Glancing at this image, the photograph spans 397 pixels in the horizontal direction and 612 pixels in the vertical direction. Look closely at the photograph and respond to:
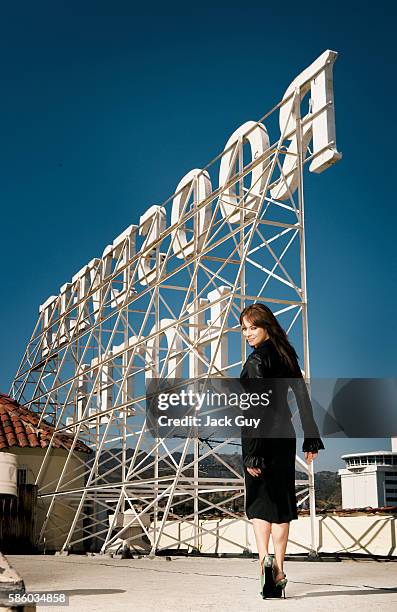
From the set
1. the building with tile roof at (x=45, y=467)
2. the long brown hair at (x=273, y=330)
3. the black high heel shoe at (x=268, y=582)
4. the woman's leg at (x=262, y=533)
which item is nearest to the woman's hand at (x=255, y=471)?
the woman's leg at (x=262, y=533)

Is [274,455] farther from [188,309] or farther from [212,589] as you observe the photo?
[188,309]

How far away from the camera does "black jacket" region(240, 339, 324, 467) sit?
474 centimetres

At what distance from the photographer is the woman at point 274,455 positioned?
460 centimetres

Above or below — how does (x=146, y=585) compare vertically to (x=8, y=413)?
below

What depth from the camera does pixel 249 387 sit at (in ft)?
15.7

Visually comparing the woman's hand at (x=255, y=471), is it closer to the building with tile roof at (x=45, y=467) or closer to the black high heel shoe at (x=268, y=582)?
the black high heel shoe at (x=268, y=582)

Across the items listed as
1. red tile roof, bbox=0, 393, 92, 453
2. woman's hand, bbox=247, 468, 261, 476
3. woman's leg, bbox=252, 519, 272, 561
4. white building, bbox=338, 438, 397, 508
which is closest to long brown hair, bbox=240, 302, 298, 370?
woman's hand, bbox=247, 468, 261, 476

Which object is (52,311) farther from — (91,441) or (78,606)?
(78,606)

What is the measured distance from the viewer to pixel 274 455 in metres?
4.68

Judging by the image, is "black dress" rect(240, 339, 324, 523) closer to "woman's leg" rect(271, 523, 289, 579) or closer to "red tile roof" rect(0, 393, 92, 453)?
"woman's leg" rect(271, 523, 289, 579)

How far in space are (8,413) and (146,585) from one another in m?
16.9

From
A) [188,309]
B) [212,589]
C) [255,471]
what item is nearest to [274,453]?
[255,471]

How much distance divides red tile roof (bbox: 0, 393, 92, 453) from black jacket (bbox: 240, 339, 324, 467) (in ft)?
51.4

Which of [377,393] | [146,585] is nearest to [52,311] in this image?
[377,393]
